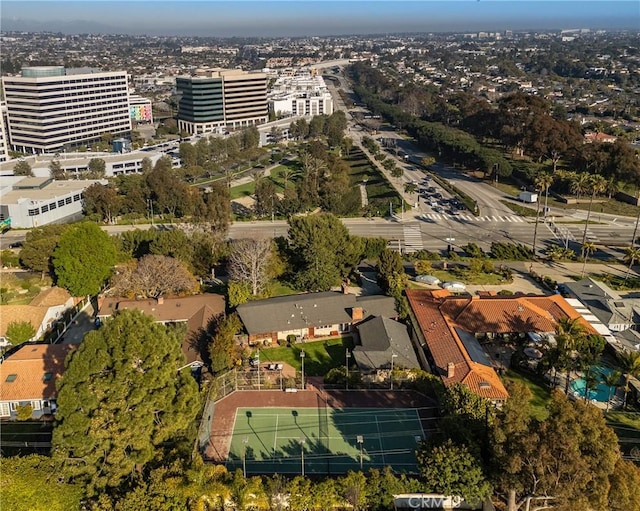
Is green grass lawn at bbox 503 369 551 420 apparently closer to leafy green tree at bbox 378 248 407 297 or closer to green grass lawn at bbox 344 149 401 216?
leafy green tree at bbox 378 248 407 297

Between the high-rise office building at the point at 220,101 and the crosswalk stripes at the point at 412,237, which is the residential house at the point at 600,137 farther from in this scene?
the high-rise office building at the point at 220,101

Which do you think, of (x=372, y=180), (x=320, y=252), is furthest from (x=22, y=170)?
(x=320, y=252)

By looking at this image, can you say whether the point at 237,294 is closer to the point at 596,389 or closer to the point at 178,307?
the point at 178,307

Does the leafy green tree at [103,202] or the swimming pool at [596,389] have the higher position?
the leafy green tree at [103,202]

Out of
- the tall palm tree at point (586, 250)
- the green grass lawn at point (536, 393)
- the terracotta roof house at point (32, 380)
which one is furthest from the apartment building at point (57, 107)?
the green grass lawn at point (536, 393)

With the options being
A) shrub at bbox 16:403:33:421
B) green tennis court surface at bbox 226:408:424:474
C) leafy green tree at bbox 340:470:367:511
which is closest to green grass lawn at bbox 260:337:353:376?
green tennis court surface at bbox 226:408:424:474
